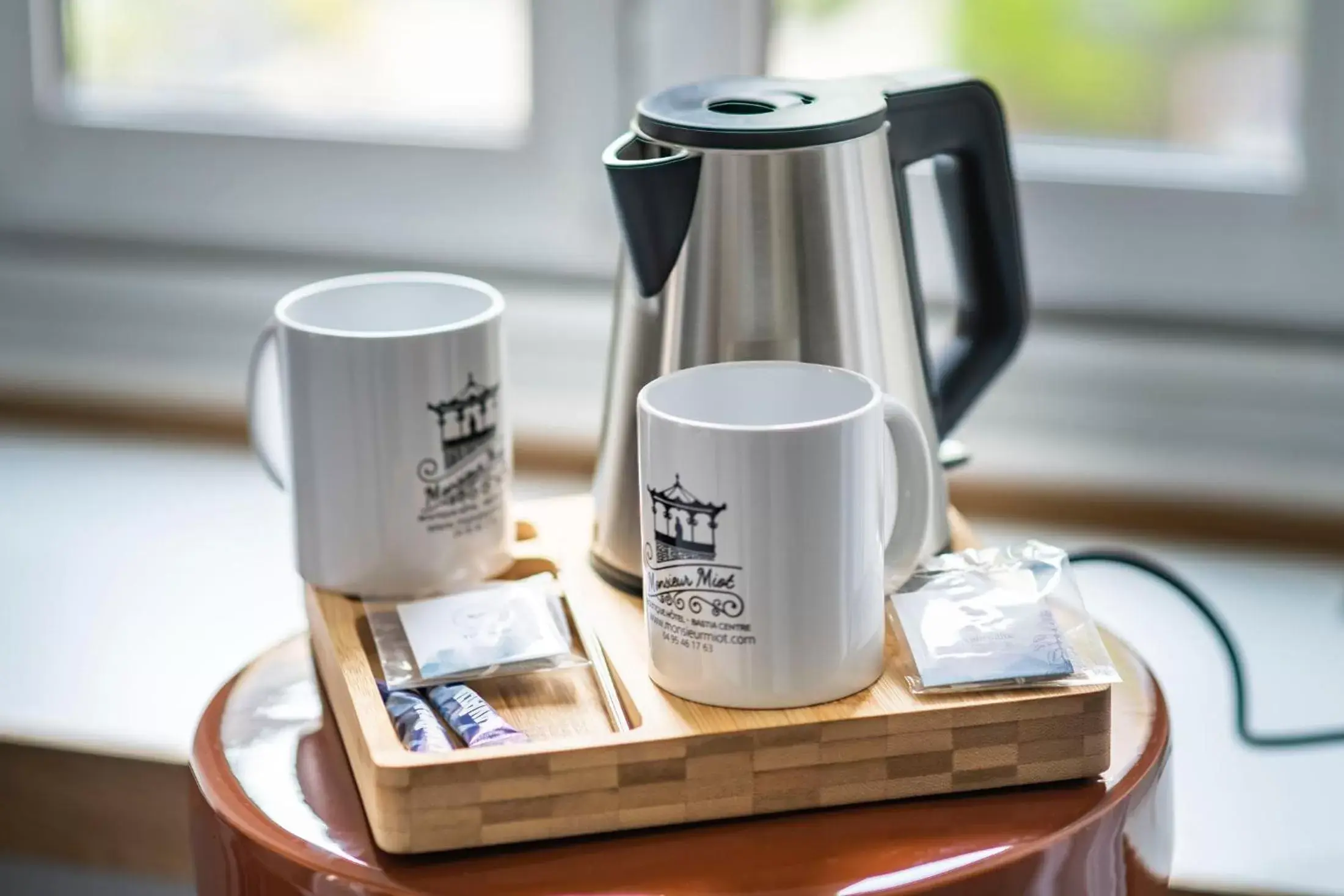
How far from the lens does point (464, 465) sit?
61cm

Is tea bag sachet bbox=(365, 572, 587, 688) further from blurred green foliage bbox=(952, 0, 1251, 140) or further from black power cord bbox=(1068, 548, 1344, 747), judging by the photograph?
blurred green foliage bbox=(952, 0, 1251, 140)

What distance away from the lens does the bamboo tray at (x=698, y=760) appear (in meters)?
0.50

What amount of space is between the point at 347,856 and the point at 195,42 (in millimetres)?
782

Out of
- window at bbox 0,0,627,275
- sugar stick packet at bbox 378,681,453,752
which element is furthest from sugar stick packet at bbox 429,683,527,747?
window at bbox 0,0,627,275

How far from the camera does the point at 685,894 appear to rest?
0.48 metres

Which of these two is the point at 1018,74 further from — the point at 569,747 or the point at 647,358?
the point at 569,747

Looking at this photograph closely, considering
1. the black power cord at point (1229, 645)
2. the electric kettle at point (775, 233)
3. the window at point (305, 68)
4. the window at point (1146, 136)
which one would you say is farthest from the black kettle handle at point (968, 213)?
the window at point (305, 68)

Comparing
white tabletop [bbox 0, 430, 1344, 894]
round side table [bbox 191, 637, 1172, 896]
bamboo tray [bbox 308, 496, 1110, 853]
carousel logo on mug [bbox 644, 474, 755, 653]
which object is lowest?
white tabletop [bbox 0, 430, 1344, 894]

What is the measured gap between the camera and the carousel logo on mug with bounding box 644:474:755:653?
0.50 m

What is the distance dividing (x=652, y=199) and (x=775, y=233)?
5 centimetres

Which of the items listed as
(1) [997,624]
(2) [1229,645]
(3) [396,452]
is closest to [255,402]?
(3) [396,452]

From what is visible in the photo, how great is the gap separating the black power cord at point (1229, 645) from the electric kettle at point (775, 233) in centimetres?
11

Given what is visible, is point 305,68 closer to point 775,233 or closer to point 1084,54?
point 1084,54

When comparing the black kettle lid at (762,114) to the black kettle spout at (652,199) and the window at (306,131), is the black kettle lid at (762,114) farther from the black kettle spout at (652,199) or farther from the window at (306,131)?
the window at (306,131)
